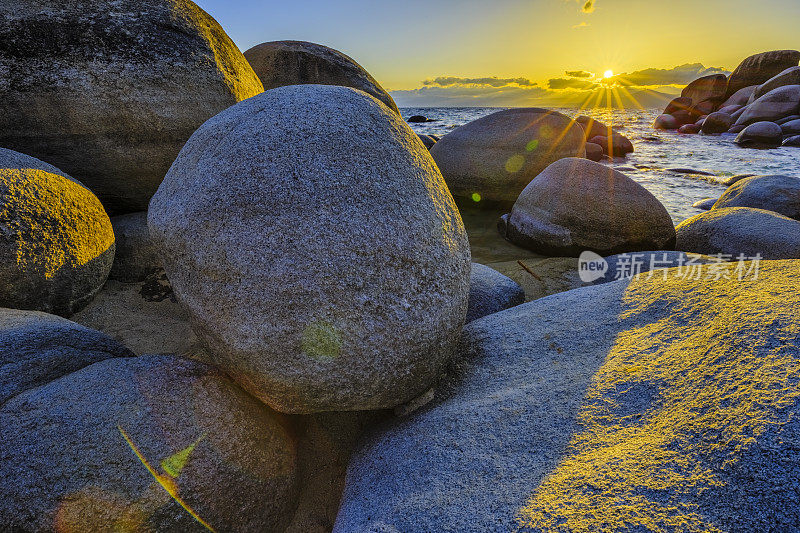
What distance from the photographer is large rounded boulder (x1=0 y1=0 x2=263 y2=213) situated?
2689 millimetres

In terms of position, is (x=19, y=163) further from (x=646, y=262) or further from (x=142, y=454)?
(x=646, y=262)

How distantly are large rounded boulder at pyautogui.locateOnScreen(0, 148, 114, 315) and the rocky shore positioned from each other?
0.01m

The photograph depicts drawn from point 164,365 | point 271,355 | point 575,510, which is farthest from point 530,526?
point 164,365

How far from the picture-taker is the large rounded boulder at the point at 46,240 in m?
2.06

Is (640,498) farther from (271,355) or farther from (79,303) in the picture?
(79,303)

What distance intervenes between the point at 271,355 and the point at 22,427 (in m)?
0.77

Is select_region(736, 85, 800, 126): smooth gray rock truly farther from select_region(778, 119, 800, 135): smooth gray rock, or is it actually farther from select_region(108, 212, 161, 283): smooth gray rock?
select_region(108, 212, 161, 283): smooth gray rock

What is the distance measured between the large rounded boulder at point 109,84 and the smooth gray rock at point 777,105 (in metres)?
21.3

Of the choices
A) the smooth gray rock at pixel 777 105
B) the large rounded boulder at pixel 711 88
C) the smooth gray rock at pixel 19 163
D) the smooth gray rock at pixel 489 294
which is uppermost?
the large rounded boulder at pixel 711 88

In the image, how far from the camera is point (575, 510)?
1.05 meters

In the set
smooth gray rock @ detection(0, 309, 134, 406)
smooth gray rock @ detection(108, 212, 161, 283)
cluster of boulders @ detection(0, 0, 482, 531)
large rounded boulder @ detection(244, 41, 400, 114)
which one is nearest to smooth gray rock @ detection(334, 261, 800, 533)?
cluster of boulders @ detection(0, 0, 482, 531)

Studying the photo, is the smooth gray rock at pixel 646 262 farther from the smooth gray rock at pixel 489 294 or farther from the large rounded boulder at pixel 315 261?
the large rounded boulder at pixel 315 261

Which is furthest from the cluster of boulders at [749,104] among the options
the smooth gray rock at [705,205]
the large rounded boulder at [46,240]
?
the large rounded boulder at [46,240]

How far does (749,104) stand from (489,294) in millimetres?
23425
